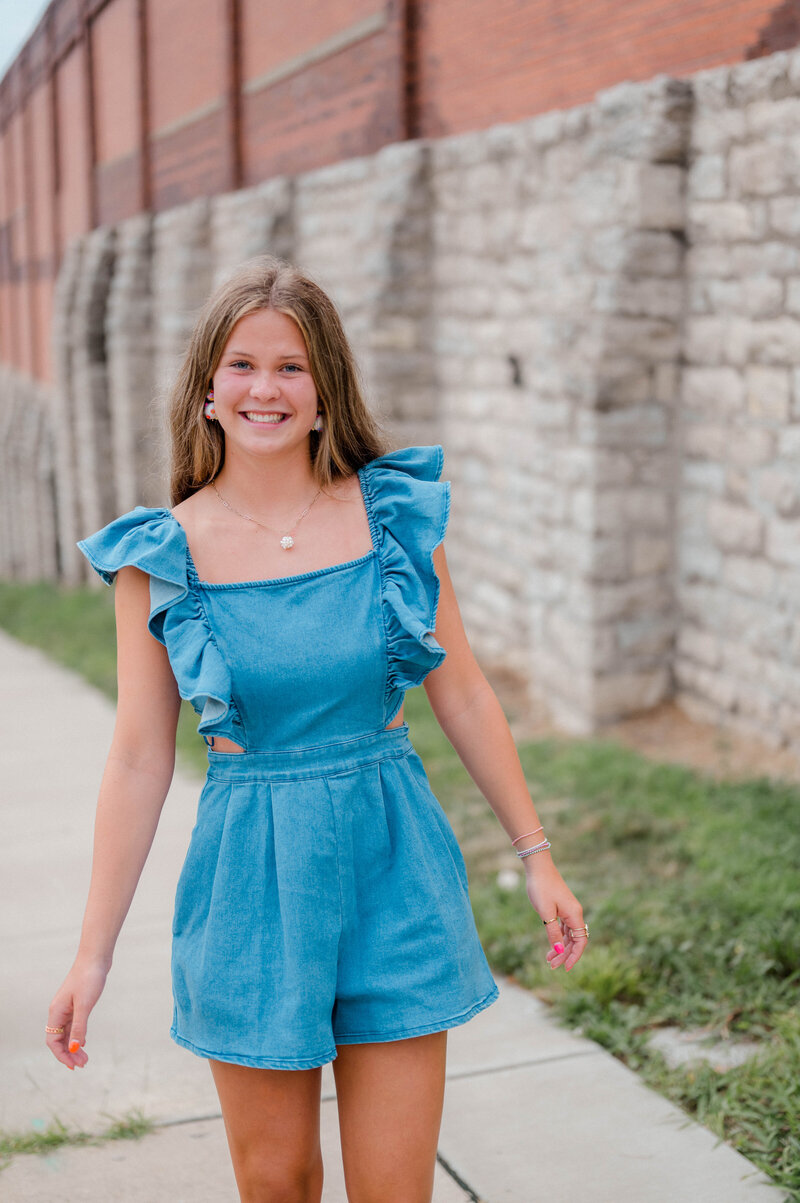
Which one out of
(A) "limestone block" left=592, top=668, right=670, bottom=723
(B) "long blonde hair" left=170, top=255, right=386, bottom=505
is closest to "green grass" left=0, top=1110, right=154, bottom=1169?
(B) "long blonde hair" left=170, top=255, right=386, bottom=505

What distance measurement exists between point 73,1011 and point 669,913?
2.59 m

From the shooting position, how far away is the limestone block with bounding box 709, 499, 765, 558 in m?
5.73

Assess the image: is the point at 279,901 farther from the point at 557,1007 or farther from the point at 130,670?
the point at 557,1007

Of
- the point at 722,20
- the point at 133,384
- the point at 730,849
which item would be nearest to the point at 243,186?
the point at 133,384

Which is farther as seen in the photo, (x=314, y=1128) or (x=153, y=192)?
(x=153, y=192)

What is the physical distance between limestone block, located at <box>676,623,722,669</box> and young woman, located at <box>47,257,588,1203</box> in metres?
4.20

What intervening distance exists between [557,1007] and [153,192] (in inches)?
588

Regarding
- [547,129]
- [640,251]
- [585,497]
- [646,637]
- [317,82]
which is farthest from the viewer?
[317,82]

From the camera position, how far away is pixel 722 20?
18.4 ft

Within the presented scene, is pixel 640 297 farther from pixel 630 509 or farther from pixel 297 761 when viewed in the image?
pixel 297 761


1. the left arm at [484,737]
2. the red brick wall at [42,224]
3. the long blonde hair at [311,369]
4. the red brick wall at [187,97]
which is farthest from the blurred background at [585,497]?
the red brick wall at [42,224]

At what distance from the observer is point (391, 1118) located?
75.3 inches

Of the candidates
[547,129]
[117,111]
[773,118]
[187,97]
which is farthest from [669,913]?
[117,111]

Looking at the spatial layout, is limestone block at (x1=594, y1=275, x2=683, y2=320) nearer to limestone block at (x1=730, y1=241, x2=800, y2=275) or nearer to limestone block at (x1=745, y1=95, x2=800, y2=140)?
limestone block at (x1=730, y1=241, x2=800, y2=275)
